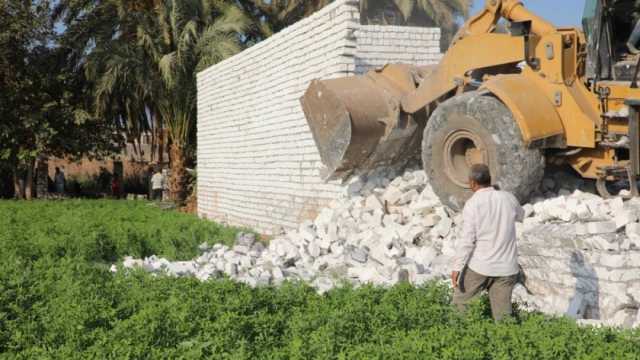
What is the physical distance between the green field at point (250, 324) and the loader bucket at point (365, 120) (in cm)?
324

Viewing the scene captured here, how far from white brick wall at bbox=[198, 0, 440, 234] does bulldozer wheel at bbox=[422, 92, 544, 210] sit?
269cm

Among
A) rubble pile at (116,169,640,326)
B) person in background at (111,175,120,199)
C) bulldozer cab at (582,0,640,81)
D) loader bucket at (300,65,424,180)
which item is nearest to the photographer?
rubble pile at (116,169,640,326)

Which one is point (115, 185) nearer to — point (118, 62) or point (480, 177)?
point (118, 62)

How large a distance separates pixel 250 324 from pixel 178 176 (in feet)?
57.6

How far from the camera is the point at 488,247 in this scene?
5.25m

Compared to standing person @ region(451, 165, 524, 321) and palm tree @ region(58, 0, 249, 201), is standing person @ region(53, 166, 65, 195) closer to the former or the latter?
palm tree @ region(58, 0, 249, 201)

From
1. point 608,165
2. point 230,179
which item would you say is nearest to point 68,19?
point 230,179

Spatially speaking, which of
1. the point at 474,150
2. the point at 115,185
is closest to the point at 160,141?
the point at 115,185

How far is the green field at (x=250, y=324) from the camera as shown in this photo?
14.7 feet

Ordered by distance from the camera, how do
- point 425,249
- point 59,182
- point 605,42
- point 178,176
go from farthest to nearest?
point 59,182, point 178,176, point 425,249, point 605,42

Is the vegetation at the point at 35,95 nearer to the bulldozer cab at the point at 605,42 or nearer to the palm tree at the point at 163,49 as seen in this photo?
the palm tree at the point at 163,49

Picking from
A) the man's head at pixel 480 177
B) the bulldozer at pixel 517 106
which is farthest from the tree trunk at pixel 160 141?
the man's head at pixel 480 177

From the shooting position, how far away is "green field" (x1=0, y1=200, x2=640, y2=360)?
448 cm

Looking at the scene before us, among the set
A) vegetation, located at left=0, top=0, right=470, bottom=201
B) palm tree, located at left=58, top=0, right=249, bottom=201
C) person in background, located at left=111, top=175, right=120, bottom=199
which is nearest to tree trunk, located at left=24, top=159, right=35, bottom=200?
vegetation, located at left=0, top=0, right=470, bottom=201
